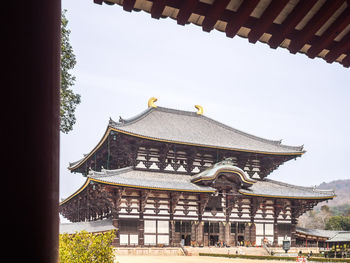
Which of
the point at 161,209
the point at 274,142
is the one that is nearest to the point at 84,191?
the point at 161,209

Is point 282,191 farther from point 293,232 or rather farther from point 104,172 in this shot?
point 104,172

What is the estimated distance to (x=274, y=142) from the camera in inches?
1751

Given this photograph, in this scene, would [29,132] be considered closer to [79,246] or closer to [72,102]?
[79,246]

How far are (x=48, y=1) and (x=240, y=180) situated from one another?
1349 inches

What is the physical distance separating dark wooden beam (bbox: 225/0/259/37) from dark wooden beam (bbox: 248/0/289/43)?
22cm

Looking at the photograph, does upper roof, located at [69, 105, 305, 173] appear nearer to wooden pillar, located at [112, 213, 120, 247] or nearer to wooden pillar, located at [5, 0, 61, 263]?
wooden pillar, located at [112, 213, 120, 247]

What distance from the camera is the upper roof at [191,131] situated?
1452 inches

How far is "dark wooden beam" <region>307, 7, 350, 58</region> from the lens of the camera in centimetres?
461

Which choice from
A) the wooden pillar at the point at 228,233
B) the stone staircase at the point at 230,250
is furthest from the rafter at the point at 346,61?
the wooden pillar at the point at 228,233

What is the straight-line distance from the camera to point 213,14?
15.2 feet

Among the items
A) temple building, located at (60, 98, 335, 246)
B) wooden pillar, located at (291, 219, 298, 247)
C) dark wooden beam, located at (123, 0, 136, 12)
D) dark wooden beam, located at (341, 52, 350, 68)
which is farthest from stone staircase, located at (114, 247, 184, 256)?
dark wooden beam, located at (123, 0, 136, 12)

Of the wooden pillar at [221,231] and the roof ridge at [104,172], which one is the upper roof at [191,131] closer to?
the roof ridge at [104,172]

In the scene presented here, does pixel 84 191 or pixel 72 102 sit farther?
pixel 84 191

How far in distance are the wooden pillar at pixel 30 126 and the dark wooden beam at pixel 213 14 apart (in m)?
2.13
